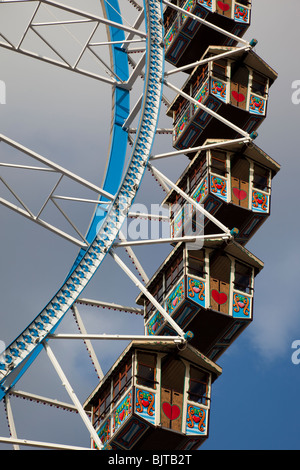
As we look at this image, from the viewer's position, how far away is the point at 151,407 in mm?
27531

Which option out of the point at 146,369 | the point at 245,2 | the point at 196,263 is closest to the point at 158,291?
the point at 196,263

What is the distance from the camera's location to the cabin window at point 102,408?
94.3 ft

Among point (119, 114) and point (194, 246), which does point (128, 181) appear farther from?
point (119, 114)

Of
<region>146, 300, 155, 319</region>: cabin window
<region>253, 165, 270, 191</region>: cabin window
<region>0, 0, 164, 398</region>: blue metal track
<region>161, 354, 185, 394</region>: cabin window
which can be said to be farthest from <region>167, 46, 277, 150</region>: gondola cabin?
<region>161, 354, 185, 394</region>: cabin window

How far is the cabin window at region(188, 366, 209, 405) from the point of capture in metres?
28.4

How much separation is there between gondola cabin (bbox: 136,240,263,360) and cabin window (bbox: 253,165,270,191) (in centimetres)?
339

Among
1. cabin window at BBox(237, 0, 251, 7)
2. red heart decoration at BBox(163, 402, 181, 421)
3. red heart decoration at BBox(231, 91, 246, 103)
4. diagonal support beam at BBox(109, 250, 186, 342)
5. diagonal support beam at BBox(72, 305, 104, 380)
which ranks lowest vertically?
diagonal support beam at BBox(72, 305, 104, 380)

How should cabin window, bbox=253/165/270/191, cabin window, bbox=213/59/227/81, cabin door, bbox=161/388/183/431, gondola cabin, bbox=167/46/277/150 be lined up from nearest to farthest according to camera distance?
cabin door, bbox=161/388/183/431 < cabin window, bbox=253/165/270/191 < gondola cabin, bbox=167/46/277/150 < cabin window, bbox=213/59/227/81

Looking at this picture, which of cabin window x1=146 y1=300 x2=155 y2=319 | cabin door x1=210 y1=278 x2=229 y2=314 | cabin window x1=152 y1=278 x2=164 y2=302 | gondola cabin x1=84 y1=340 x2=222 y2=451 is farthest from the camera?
cabin window x1=146 y1=300 x2=155 y2=319

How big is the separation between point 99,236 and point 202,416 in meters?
5.01

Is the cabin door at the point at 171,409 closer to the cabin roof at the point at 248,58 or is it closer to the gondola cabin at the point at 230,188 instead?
the gondola cabin at the point at 230,188

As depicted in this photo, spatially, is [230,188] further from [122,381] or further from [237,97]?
[122,381]

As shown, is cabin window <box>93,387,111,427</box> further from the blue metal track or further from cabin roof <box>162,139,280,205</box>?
cabin roof <box>162,139,280,205</box>

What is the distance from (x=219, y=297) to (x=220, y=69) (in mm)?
9636
